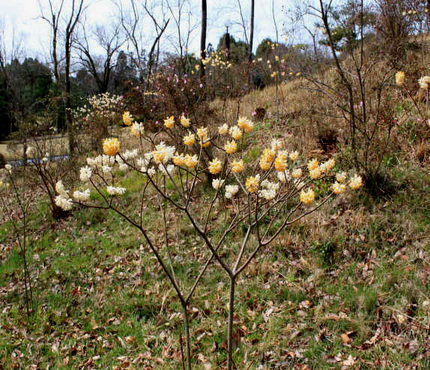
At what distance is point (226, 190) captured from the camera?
196 centimetres

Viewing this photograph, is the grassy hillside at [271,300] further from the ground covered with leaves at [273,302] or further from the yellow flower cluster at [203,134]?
the yellow flower cluster at [203,134]

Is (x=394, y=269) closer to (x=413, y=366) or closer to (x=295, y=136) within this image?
(x=413, y=366)

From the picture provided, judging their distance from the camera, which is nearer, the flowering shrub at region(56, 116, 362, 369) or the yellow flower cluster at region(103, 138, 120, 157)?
the yellow flower cluster at region(103, 138, 120, 157)

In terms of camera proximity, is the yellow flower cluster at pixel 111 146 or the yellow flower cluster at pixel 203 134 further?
the yellow flower cluster at pixel 203 134

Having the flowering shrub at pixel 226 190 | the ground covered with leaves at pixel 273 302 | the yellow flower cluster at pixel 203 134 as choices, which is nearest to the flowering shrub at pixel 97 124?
the flowering shrub at pixel 226 190

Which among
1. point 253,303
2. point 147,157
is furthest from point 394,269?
point 147,157

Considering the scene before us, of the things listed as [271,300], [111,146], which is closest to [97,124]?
[271,300]

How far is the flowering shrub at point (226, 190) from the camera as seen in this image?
59.6 inches

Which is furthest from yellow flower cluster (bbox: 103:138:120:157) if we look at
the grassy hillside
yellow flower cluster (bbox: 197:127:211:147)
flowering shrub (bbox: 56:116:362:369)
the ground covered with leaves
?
the grassy hillside

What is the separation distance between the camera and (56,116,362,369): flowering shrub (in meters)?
1.51

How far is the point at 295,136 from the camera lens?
5.97 m

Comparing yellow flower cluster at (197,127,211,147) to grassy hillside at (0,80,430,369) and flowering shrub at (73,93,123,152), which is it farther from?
→ flowering shrub at (73,93,123,152)

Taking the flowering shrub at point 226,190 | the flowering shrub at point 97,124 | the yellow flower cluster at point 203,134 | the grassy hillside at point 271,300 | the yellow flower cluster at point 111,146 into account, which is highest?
the flowering shrub at point 97,124

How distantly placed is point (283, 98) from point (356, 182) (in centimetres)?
708
